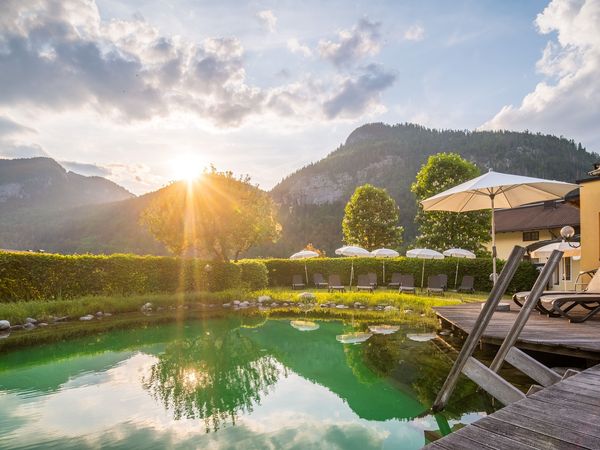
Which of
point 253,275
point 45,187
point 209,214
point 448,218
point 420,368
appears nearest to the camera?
point 420,368

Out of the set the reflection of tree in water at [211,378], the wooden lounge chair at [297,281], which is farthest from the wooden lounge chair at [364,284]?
the reflection of tree in water at [211,378]

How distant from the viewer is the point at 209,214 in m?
20.0

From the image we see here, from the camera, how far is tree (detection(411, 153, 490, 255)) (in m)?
25.2

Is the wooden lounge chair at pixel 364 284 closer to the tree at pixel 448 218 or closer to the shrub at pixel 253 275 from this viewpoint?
the shrub at pixel 253 275

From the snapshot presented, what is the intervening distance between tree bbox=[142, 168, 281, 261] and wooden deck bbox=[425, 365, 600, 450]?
60.5ft

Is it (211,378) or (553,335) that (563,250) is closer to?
(553,335)

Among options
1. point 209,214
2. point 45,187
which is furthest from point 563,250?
point 45,187

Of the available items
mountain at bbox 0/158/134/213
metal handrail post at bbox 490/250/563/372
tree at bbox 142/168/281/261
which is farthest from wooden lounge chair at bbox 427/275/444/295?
mountain at bbox 0/158/134/213

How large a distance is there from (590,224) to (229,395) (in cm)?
1043

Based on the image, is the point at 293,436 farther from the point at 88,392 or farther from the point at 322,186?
the point at 322,186

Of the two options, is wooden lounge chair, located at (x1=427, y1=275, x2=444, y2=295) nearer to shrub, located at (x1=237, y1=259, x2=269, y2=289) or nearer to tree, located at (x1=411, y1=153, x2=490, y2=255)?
tree, located at (x1=411, y1=153, x2=490, y2=255)

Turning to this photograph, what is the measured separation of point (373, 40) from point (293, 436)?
1348cm

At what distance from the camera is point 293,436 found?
171 inches

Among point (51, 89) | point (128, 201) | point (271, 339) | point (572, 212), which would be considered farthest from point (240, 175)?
point (128, 201)
